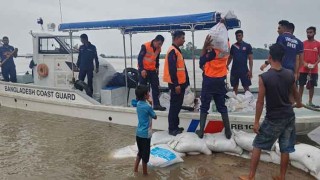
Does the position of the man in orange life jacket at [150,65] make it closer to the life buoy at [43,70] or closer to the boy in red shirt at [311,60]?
the boy in red shirt at [311,60]

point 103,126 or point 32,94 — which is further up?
point 32,94

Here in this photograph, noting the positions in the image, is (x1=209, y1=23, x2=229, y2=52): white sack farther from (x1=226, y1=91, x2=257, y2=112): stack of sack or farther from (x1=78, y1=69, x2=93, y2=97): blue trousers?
(x1=78, y1=69, x2=93, y2=97): blue trousers

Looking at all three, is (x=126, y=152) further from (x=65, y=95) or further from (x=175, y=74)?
(x=65, y=95)

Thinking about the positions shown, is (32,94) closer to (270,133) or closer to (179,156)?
(179,156)

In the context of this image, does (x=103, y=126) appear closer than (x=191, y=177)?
No

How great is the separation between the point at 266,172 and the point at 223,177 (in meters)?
0.69

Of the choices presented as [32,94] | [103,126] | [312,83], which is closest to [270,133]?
[312,83]

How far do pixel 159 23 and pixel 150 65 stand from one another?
0.86 m

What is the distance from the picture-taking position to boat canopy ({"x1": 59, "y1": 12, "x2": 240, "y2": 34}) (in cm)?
650

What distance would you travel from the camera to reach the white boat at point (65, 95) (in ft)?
25.4

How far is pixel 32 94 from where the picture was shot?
9406mm

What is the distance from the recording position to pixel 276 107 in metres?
4.28

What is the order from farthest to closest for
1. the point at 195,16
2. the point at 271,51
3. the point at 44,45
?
the point at 44,45 → the point at 195,16 → the point at 271,51

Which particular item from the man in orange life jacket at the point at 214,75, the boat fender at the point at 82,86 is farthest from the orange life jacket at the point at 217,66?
the boat fender at the point at 82,86
